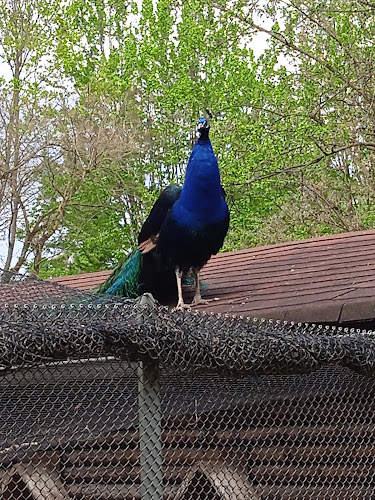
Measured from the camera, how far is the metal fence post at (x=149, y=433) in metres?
2.38

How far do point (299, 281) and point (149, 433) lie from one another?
110 inches

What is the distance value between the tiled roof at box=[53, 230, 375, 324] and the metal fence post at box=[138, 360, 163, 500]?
1.95 metres

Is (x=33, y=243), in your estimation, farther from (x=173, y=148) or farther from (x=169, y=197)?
(x=169, y=197)

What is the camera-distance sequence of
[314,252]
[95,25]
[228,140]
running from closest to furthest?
1. [314,252]
2. [228,140]
3. [95,25]

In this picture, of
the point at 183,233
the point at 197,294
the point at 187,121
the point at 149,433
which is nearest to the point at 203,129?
the point at 183,233

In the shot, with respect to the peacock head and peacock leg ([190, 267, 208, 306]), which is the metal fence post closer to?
peacock leg ([190, 267, 208, 306])

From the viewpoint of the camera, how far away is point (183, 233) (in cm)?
510

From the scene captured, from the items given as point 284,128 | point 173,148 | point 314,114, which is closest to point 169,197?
point 314,114

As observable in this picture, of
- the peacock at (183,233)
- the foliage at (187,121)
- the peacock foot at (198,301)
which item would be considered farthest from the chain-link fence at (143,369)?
the foliage at (187,121)

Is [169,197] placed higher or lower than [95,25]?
lower

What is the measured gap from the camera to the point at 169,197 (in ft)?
17.5

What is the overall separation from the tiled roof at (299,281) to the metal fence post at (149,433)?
1946mm

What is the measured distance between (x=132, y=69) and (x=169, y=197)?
16594 mm

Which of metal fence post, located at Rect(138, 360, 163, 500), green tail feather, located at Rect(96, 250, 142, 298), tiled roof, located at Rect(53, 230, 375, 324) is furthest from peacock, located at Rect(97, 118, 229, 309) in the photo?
metal fence post, located at Rect(138, 360, 163, 500)
